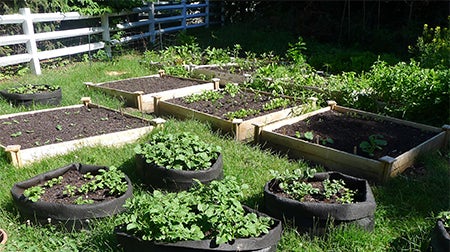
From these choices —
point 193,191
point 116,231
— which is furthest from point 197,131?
point 116,231

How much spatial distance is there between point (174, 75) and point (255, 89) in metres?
2.05

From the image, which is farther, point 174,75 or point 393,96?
point 174,75

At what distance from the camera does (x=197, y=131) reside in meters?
5.42

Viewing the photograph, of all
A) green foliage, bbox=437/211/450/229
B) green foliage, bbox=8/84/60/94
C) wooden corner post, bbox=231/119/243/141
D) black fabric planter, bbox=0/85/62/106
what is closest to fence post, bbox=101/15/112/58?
green foliage, bbox=8/84/60/94

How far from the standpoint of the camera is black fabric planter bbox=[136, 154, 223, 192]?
3.74 m

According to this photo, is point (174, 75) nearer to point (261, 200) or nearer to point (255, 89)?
point (255, 89)

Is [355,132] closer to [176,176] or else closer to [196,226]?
[176,176]

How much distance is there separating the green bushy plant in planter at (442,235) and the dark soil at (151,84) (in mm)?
5201

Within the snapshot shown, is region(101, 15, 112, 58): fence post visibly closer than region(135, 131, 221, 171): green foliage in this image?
No

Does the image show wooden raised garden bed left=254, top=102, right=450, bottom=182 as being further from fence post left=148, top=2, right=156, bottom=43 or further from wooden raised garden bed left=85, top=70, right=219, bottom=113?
fence post left=148, top=2, right=156, bottom=43

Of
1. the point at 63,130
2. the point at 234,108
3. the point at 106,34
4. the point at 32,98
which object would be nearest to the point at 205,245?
the point at 63,130

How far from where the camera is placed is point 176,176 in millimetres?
3742

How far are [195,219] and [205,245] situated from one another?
0.20m

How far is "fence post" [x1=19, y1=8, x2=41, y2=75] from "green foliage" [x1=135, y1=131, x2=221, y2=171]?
5872 mm
